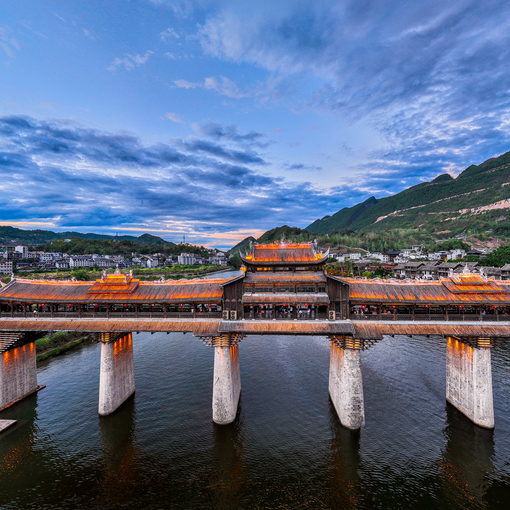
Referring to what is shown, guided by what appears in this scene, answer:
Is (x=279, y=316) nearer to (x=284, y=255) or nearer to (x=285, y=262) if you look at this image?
(x=285, y=262)

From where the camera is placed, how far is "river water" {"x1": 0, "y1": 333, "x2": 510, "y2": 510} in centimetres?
1953

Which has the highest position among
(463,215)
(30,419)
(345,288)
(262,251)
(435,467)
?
(463,215)

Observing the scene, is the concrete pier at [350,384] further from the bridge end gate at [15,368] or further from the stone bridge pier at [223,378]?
the bridge end gate at [15,368]

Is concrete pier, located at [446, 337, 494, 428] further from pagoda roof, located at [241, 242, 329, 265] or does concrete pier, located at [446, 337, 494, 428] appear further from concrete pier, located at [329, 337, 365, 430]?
pagoda roof, located at [241, 242, 329, 265]

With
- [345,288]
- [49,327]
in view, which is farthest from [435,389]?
[49,327]

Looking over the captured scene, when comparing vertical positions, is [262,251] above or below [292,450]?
above

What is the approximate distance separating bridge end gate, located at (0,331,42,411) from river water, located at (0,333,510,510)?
3.95 feet

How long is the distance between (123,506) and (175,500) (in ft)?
10.2

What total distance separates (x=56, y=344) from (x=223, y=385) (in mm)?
35498

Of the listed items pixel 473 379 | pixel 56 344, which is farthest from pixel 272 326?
pixel 56 344

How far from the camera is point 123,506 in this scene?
1877 centimetres

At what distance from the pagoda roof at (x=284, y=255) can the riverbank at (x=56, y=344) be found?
3086 cm

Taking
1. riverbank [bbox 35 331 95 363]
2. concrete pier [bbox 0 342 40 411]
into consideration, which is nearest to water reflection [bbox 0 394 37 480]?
concrete pier [bbox 0 342 40 411]

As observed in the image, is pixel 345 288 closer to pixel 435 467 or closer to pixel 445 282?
pixel 445 282
